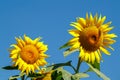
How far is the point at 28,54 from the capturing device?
16.4ft

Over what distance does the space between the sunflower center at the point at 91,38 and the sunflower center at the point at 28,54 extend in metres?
0.95

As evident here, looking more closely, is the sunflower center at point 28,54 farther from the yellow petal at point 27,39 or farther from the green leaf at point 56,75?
the green leaf at point 56,75

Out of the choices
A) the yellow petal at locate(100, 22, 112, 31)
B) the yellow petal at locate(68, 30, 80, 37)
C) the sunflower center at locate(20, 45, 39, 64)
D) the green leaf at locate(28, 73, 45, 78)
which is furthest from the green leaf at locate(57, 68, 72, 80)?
the sunflower center at locate(20, 45, 39, 64)

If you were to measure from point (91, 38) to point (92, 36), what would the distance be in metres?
0.04

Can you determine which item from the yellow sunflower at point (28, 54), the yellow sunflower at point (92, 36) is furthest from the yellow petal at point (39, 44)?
the yellow sunflower at point (92, 36)

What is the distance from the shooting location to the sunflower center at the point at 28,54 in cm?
493

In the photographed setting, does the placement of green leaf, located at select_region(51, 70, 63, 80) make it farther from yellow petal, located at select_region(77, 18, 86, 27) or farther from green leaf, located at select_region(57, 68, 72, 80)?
yellow petal, located at select_region(77, 18, 86, 27)

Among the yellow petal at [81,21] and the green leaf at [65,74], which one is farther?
the yellow petal at [81,21]

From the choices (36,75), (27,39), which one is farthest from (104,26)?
(27,39)

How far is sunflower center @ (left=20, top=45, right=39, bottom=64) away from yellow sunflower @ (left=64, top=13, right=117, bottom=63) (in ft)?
3.11

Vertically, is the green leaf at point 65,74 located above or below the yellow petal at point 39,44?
below

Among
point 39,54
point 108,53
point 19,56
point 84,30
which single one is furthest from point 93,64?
point 19,56

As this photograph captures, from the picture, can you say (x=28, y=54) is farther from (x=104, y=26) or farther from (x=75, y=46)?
(x=104, y=26)

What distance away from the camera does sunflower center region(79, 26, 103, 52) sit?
429cm
